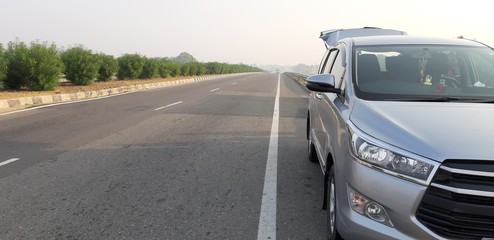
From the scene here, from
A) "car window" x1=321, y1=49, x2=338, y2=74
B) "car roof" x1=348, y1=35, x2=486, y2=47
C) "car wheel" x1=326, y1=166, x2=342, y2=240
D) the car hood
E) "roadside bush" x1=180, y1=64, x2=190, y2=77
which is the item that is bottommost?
"roadside bush" x1=180, y1=64, x2=190, y2=77

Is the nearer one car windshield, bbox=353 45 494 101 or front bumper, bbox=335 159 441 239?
front bumper, bbox=335 159 441 239

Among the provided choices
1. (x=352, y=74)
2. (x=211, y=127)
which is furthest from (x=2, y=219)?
(x=211, y=127)

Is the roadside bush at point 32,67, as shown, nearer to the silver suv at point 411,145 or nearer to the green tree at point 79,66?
the green tree at point 79,66

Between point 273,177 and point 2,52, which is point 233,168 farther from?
point 2,52

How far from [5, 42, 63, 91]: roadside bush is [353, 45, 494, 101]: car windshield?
1688 cm

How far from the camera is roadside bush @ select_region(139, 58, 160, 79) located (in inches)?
1399

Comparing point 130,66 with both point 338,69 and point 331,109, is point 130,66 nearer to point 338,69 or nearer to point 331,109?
point 338,69

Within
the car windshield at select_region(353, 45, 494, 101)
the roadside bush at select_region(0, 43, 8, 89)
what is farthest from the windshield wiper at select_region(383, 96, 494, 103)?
the roadside bush at select_region(0, 43, 8, 89)

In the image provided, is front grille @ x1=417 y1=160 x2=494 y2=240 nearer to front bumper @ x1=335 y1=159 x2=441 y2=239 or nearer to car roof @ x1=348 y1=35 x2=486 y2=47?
front bumper @ x1=335 y1=159 x2=441 y2=239

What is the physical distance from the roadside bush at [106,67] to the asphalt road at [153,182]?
17957mm

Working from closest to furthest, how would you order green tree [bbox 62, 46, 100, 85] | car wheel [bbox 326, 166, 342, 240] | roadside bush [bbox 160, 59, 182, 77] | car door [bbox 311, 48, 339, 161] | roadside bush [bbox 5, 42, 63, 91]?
car wheel [bbox 326, 166, 342, 240] < car door [bbox 311, 48, 339, 161] < roadside bush [bbox 5, 42, 63, 91] < green tree [bbox 62, 46, 100, 85] < roadside bush [bbox 160, 59, 182, 77]

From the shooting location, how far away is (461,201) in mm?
2262

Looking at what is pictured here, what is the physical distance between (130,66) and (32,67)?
15.1 meters

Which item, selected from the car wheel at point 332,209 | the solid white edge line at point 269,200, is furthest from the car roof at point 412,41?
the solid white edge line at point 269,200
